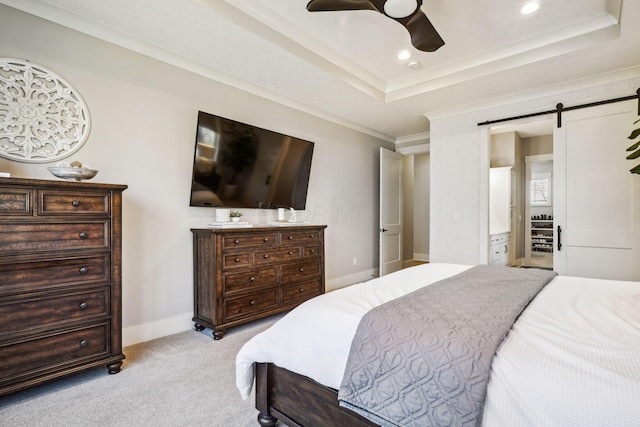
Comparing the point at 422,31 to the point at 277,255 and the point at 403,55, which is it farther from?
the point at 277,255

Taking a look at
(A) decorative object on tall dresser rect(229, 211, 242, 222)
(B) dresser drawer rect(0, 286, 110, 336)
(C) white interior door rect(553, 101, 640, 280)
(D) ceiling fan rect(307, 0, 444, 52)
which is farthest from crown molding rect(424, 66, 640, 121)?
(B) dresser drawer rect(0, 286, 110, 336)

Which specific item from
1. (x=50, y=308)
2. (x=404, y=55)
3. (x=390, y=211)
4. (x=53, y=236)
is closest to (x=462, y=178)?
(x=390, y=211)

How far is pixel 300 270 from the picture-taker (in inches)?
142

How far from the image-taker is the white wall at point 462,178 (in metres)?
4.06

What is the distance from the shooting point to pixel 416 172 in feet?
25.8

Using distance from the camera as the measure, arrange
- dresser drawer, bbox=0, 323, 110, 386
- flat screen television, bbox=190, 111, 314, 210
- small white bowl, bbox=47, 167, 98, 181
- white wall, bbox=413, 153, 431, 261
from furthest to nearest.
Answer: white wall, bbox=413, 153, 431, 261, flat screen television, bbox=190, 111, 314, 210, small white bowl, bbox=47, 167, 98, 181, dresser drawer, bbox=0, 323, 110, 386

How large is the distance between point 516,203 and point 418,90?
3737mm

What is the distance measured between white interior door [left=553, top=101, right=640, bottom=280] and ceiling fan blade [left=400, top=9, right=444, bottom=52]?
2.18 m

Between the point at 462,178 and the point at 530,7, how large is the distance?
6.82ft

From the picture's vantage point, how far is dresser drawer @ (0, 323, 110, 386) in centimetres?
187

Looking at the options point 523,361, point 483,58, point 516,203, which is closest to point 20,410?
point 523,361

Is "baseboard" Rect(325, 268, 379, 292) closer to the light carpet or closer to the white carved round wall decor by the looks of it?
the light carpet

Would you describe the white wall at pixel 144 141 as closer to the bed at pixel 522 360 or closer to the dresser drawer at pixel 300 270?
the dresser drawer at pixel 300 270

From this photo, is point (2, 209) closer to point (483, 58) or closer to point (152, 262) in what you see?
point (152, 262)
